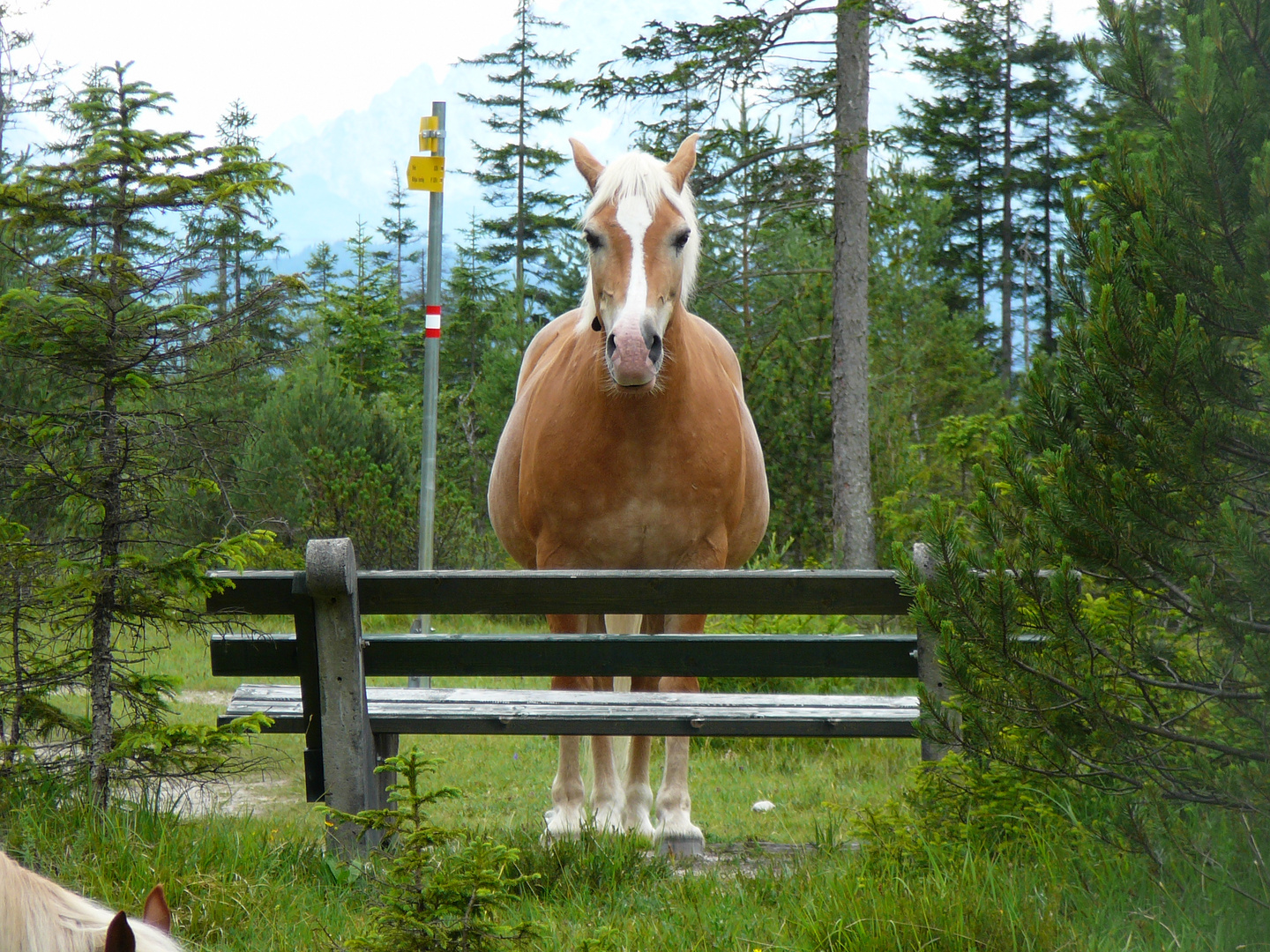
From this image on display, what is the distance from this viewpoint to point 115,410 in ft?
11.5

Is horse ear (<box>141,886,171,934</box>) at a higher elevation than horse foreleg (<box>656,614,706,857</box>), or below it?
higher

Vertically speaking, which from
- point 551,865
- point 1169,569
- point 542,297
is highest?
point 542,297

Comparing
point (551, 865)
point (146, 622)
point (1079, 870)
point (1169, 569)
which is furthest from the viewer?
point (146, 622)

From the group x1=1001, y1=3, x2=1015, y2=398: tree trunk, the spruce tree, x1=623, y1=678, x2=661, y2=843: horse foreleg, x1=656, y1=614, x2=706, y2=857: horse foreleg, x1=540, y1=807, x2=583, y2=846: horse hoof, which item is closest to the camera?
the spruce tree

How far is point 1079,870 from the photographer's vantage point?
2.51m

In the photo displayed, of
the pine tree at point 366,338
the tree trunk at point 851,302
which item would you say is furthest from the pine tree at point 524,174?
the tree trunk at point 851,302

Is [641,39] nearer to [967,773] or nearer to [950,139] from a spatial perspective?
[967,773]

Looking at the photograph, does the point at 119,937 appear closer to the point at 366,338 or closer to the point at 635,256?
the point at 635,256

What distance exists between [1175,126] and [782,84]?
32.2 ft

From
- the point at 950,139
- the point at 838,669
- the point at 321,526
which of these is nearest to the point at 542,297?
the point at 950,139

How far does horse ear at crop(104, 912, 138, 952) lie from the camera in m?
1.35

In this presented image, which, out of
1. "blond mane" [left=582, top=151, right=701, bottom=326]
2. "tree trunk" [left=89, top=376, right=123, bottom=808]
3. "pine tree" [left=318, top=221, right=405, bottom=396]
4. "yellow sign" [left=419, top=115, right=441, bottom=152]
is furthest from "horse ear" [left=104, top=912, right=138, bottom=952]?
"pine tree" [left=318, top=221, right=405, bottom=396]

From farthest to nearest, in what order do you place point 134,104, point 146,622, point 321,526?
point 321,526
point 134,104
point 146,622

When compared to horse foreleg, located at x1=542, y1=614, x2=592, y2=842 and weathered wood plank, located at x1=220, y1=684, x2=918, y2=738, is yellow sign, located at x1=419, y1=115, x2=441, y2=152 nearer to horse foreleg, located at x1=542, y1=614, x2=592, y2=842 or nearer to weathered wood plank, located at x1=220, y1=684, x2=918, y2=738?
horse foreleg, located at x1=542, y1=614, x2=592, y2=842
